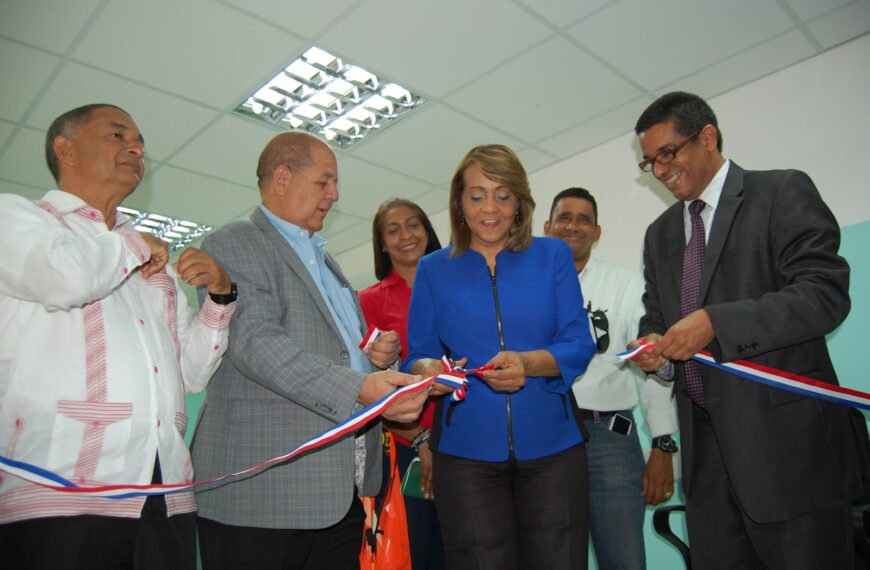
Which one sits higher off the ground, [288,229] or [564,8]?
[564,8]

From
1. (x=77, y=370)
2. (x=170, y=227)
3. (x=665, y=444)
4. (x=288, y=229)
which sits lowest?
(x=665, y=444)

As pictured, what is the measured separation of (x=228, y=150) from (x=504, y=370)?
4.19 metres

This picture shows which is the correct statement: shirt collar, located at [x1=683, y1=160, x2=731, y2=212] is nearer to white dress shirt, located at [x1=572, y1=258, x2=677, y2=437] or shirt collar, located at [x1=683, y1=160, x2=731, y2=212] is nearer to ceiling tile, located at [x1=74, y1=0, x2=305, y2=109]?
white dress shirt, located at [x1=572, y1=258, x2=677, y2=437]

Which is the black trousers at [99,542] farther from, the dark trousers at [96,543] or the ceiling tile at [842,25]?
the ceiling tile at [842,25]

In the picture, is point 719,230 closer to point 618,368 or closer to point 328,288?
point 618,368

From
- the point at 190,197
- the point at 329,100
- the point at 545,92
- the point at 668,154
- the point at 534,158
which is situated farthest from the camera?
the point at 190,197

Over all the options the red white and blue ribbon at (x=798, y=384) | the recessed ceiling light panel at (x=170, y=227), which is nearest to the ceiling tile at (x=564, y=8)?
the red white and blue ribbon at (x=798, y=384)

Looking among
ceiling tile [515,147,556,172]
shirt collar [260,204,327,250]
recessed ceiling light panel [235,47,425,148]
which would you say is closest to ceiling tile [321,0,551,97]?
recessed ceiling light panel [235,47,425,148]

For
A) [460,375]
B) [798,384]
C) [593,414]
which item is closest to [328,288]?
[460,375]

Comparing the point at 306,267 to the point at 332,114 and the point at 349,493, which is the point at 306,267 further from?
the point at 332,114

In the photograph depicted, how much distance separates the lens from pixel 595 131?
5.11m

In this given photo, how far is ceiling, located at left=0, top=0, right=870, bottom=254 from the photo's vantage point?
353cm

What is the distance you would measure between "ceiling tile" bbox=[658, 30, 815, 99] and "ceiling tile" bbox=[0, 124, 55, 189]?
5.10 meters

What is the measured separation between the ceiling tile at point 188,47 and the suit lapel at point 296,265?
200cm
